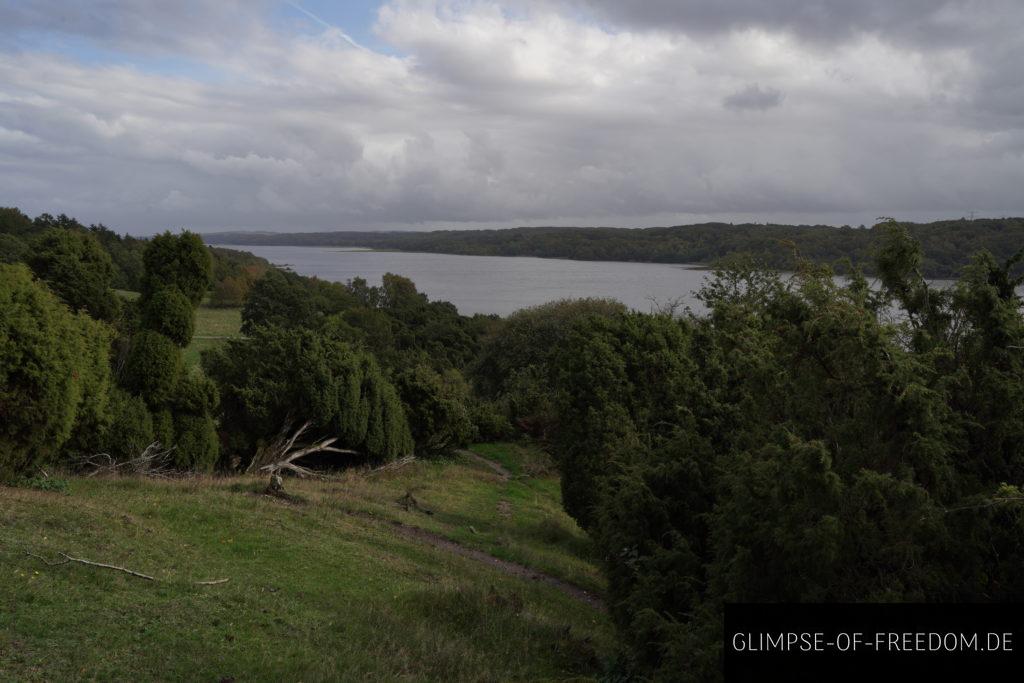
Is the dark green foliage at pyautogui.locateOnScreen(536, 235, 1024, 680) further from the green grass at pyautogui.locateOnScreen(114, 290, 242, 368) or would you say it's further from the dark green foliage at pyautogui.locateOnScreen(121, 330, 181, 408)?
the green grass at pyautogui.locateOnScreen(114, 290, 242, 368)

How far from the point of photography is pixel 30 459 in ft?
50.1

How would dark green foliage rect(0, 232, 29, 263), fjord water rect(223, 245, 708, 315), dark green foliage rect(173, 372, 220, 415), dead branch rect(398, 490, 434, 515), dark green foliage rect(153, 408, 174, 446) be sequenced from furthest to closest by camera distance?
fjord water rect(223, 245, 708, 315), dark green foliage rect(0, 232, 29, 263), dead branch rect(398, 490, 434, 515), dark green foliage rect(173, 372, 220, 415), dark green foliage rect(153, 408, 174, 446)

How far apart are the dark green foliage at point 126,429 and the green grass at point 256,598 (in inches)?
71.9

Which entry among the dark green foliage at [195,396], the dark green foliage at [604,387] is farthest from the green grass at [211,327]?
the dark green foliage at [604,387]

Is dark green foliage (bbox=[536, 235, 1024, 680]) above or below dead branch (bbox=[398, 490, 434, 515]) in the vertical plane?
above

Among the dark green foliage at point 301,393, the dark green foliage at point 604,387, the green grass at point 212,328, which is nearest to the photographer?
the dark green foliage at point 604,387

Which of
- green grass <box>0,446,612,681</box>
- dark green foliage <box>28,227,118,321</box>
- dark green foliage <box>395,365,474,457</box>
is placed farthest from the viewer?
dark green foliage <box>395,365,474,457</box>

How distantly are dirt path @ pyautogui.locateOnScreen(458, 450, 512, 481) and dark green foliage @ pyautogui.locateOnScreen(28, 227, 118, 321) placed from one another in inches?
624

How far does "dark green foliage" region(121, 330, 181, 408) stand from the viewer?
1950cm

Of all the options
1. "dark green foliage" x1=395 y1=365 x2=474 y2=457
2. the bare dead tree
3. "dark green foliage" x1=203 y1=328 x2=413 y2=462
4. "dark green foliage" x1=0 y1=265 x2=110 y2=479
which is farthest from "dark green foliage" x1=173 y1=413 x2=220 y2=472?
"dark green foliage" x1=395 y1=365 x2=474 y2=457

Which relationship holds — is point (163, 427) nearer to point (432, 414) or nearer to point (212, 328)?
point (432, 414)

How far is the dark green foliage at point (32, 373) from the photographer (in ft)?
47.6

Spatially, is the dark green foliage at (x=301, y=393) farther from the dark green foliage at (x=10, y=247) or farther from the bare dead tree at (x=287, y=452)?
the dark green foliage at (x=10, y=247)

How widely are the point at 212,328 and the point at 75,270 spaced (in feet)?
111
